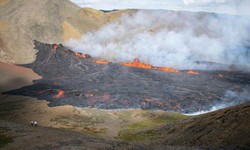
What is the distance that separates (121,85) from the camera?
112m

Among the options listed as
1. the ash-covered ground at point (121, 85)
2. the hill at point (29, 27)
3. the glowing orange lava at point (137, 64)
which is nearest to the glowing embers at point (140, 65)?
the glowing orange lava at point (137, 64)

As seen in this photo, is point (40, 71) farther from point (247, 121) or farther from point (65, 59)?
point (247, 121)

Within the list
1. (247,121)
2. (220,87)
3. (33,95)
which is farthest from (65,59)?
(247,121)

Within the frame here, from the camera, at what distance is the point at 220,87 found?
372 ft

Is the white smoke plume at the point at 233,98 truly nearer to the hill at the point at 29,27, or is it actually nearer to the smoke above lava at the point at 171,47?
the smoke above lava at the point at 171,47

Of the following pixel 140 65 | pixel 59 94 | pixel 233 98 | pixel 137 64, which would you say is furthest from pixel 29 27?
pixel 233 98

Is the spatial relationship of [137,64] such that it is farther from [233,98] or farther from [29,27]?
[29,27]

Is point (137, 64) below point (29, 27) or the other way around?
below

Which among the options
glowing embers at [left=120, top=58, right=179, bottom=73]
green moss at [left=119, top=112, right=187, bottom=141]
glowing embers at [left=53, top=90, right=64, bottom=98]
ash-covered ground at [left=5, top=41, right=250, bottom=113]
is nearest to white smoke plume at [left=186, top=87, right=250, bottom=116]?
ash-covered ground at [left=5, top=41, right=250, bottom=113]

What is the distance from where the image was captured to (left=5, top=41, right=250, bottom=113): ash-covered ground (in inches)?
3745

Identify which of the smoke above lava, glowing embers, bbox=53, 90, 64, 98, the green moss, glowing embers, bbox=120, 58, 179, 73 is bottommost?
the green moss

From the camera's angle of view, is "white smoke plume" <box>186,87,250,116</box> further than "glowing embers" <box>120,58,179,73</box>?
No

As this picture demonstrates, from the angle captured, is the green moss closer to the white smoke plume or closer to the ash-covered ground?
the ash-covered ground

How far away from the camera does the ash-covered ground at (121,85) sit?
9512 cm
